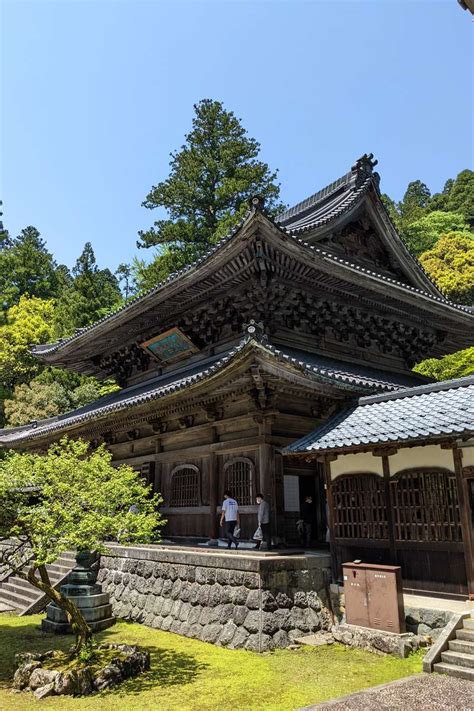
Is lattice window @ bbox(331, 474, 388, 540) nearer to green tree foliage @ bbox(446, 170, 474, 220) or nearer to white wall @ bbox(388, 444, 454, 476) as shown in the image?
white wall @ bbox(388, 444, 454, 476)

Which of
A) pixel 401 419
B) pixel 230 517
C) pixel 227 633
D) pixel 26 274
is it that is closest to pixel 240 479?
pixel 230 517

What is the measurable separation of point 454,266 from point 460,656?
40586 mm

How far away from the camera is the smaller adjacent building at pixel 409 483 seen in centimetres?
909

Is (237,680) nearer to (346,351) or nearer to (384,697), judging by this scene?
(384,697)

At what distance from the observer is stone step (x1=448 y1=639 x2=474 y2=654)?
758 cm

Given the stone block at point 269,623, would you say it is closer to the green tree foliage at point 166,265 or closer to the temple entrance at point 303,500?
the temple entrance at point 303,500

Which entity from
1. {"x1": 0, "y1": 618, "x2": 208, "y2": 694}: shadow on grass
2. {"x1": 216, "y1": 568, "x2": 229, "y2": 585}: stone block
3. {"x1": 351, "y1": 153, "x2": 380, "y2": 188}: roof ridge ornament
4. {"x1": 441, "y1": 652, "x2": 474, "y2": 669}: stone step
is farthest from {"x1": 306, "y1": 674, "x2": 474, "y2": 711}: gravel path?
{"x1": 351, "y1": 153, "x2": 380, "y2": 188}: roof ridge ornament

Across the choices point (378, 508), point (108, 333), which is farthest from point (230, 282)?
point (378, 508)

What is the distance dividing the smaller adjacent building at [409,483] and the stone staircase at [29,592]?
788cm

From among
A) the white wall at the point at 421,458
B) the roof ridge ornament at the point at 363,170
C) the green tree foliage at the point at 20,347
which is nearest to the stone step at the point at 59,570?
the white wall at the point at 421,458

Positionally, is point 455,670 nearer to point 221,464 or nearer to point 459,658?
point 459,658

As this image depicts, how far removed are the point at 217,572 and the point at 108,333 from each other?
1050cm

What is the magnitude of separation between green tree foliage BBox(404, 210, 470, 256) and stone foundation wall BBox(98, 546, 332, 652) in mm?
46340

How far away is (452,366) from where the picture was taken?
2667 centimetres
